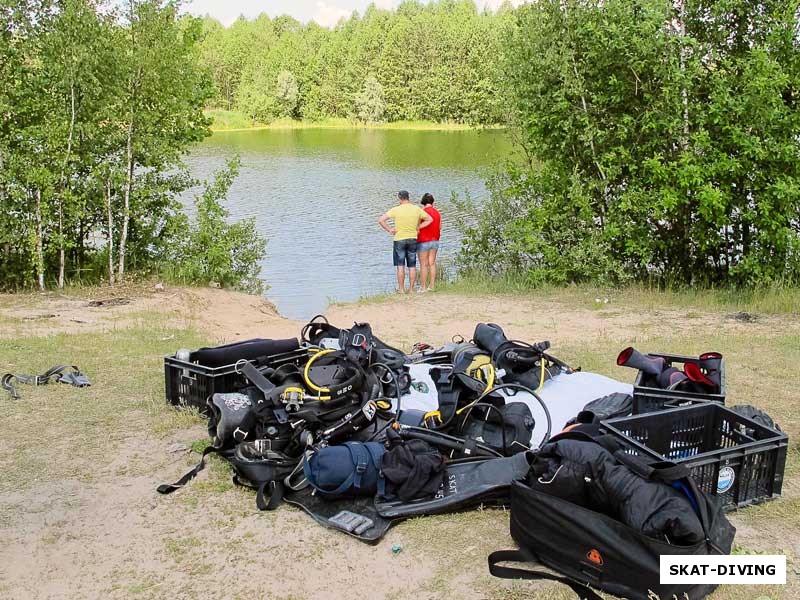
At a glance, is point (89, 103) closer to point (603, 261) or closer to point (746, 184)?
point (603, 261)

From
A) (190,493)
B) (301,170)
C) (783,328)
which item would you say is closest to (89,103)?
(190,493)

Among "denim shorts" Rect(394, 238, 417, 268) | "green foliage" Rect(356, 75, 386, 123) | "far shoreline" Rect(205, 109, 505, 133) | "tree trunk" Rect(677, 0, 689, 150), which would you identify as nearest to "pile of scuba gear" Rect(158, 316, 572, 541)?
"tree trunk" Rect(677, 0, 689, 150)

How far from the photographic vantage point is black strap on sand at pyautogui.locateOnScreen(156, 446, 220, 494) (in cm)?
464

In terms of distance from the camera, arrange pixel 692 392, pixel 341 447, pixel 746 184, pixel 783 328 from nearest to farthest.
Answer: pixel 341 447 < pixel 692 392 < pixel 783 328 < pixel 746 184

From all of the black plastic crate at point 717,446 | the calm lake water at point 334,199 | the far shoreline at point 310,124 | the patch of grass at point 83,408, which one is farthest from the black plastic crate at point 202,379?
the far shoreline at point 310,124

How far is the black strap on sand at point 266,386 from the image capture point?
4.78m

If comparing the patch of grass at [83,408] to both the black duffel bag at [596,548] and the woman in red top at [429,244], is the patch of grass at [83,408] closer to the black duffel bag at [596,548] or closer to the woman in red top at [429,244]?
the black duffel bag at [596,548]

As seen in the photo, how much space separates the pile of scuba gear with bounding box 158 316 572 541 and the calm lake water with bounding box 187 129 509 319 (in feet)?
25.5

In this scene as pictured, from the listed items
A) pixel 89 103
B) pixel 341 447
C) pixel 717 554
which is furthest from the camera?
pixel 89 103

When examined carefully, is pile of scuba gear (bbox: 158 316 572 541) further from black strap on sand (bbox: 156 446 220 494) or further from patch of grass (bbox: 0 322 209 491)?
patch of grass (bbox: 0 322 209 491)

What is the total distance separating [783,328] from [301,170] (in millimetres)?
24633

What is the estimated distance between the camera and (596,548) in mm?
3621

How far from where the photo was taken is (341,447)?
14.4 ft

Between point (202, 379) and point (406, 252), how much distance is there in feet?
23.6
